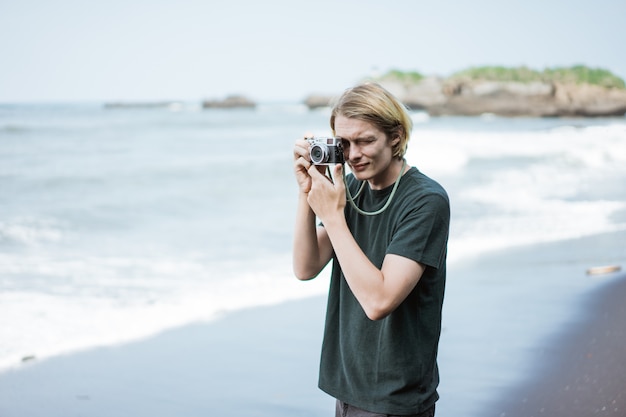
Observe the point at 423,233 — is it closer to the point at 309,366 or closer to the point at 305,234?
the point at 305,234

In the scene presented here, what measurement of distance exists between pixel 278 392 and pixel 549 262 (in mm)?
3234

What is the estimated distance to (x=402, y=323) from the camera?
1.57 meters

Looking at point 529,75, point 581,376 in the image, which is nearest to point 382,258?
point 581,376

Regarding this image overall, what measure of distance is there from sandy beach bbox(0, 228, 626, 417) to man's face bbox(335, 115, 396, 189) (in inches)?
72.0

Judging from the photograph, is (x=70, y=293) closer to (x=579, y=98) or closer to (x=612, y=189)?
(x=612, y=189)

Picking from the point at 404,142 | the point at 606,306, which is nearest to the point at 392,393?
the point at 404,142

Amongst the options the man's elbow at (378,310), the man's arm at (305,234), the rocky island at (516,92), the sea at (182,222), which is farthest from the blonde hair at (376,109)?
the rocky island at (516,92)

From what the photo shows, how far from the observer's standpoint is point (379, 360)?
1.58 m

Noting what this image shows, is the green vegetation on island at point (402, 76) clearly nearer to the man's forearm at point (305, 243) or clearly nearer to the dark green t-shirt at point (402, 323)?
the man's forearm at point (305, 243)

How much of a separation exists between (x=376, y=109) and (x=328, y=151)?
5.3 inches

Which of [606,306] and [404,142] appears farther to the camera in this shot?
[606,306]

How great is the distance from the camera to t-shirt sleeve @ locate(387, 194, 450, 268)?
1.51 metres

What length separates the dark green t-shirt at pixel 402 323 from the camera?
1532 mm

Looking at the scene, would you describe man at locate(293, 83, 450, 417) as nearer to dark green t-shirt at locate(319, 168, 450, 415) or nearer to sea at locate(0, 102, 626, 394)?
dark green t-shirt at locate(319, 168, 450, 415)
